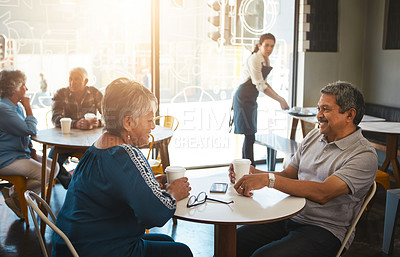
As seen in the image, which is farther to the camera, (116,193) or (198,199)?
(198,199)

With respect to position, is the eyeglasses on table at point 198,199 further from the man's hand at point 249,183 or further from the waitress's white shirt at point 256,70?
the waitress's white shirt at point 256,70

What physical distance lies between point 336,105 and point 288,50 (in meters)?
3.69

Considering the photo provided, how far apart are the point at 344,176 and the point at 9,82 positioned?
2.76 m

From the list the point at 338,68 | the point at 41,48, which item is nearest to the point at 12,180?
the point at 41,48

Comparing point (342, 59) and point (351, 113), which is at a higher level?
point (342, 59)

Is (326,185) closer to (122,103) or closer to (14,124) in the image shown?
(122,103)

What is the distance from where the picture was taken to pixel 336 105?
7.14 ft

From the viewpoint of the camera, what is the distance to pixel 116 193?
161cm

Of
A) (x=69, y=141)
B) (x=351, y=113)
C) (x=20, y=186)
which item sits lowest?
(x=20, y=186)

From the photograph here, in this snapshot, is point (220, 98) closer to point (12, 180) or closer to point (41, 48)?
point (41, 48)

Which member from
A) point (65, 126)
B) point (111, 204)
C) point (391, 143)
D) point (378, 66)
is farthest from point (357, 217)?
point (378, 66)

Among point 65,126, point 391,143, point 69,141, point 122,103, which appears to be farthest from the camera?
point 391,143

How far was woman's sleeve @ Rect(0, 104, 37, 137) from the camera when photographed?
335 cm

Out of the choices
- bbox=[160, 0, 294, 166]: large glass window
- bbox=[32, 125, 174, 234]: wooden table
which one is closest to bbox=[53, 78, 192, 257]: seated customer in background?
bbox=[32, 125, 174, 234]: wooden table
